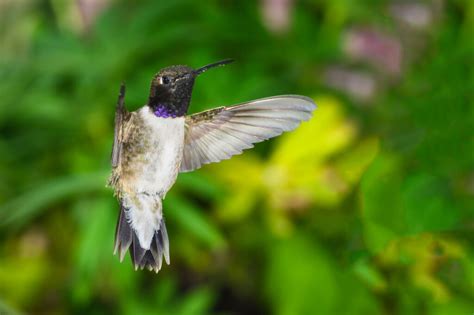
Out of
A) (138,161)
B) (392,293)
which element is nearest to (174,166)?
(138,161)

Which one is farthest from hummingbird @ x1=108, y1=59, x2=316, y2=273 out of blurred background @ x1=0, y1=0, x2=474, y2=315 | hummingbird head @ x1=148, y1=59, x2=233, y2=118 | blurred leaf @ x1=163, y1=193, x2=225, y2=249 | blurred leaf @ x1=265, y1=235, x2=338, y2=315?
blurred leaf @ x1=265, y1=235, x2=338, y2=315

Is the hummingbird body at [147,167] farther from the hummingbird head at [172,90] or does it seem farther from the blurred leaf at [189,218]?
the blurred leaf at [189,218]

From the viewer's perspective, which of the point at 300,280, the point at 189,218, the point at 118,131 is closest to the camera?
the point at 118,131

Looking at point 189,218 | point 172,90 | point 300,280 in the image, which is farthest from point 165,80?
point 300,280

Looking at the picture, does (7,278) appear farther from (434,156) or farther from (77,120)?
(434,156)

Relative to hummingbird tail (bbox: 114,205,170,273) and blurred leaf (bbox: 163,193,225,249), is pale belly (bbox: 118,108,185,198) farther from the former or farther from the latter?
blurred leaf (bbox: 163,193,225,249)

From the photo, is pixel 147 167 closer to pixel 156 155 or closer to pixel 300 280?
pixel 156 155
